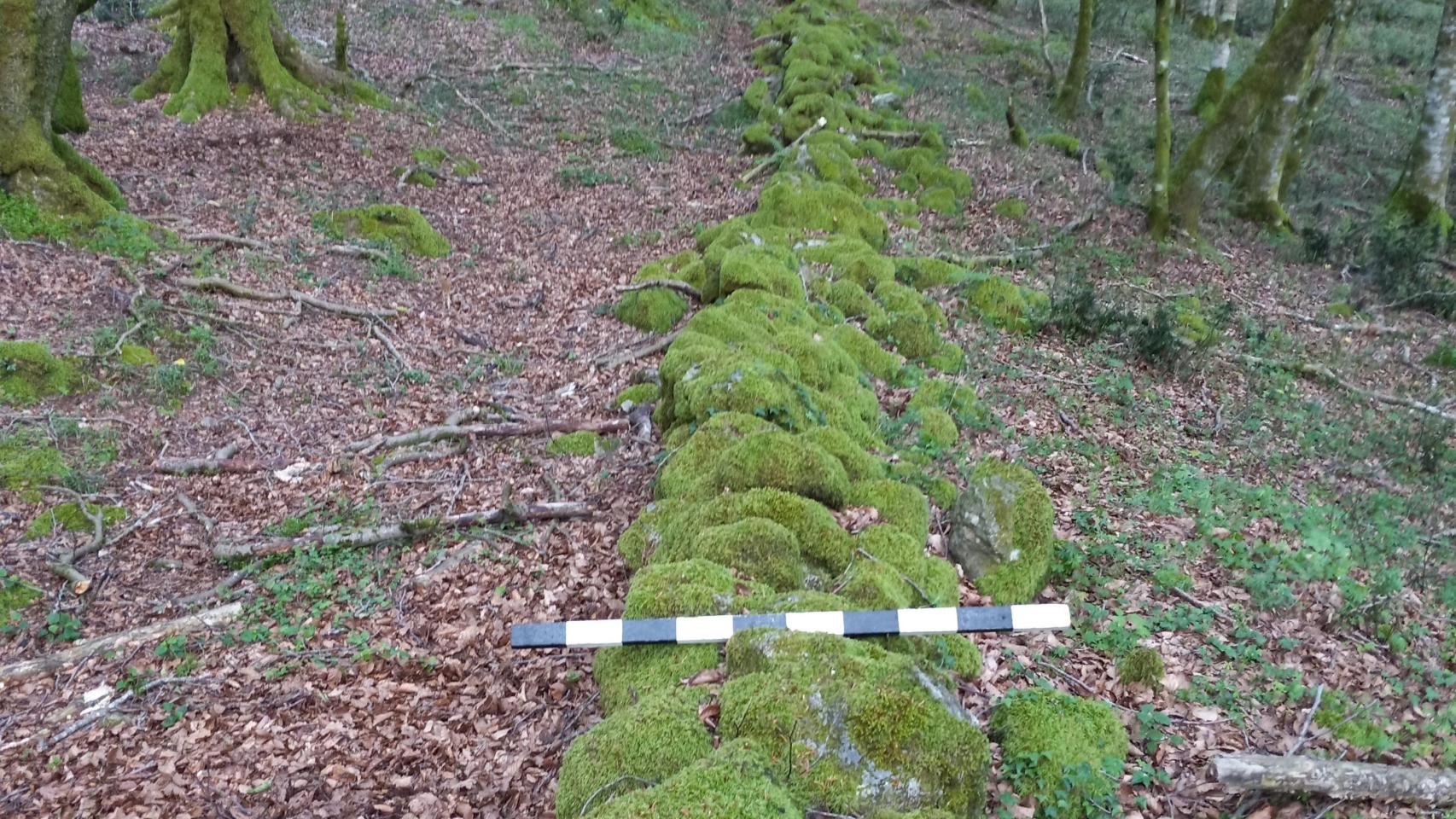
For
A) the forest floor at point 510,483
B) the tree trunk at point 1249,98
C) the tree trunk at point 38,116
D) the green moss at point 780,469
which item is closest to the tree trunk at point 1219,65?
the tree trunk at point 1249,98

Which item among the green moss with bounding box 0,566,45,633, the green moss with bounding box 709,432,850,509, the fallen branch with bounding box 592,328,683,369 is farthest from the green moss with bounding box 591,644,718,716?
the fallen branch with bounding box 592,328,683,369

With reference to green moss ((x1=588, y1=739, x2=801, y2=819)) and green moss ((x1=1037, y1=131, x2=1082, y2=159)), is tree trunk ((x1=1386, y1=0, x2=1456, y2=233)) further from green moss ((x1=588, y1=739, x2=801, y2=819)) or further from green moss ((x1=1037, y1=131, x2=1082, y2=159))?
green moss ((x1=588, y1=739, x2=801, y2=819))

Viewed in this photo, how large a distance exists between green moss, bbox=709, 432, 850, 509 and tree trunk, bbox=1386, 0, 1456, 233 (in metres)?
11.9

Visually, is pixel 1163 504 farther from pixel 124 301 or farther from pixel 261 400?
pixel 124 301

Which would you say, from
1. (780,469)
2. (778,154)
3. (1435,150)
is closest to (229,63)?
(778,154)

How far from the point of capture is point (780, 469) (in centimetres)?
525

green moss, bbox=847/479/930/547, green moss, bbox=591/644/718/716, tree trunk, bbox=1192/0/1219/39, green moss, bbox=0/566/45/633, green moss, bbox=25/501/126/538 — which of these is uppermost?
tree trunk, bbox=1192/0/1219/39

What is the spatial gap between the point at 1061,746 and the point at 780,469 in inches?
86.2

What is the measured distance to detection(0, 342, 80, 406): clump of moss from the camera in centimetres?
671

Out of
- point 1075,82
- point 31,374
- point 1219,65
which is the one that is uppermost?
point 1219,65

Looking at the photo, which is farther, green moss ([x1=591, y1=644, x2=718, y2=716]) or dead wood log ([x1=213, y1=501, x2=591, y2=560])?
dead wood log ([x1=213, y1=501, x2=591, y2=560])

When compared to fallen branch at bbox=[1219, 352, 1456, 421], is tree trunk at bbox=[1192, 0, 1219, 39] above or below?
above

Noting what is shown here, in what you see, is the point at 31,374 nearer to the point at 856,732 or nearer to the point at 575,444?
the point at 575,444

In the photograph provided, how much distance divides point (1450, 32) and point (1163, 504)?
10719mm
